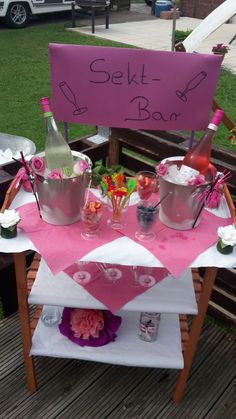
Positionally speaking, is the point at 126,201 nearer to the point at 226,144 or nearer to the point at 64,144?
the point at 64,144

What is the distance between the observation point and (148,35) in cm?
904

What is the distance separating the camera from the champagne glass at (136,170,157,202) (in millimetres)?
1544

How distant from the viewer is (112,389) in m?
1.96

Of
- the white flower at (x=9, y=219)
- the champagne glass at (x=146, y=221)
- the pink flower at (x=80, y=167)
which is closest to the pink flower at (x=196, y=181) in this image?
the champagne glass at (x=146, y=221)

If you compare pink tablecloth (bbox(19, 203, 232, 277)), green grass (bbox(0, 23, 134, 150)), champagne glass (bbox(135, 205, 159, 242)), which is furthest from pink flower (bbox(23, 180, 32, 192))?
green grass (bbox(0, 23, 134, 150))

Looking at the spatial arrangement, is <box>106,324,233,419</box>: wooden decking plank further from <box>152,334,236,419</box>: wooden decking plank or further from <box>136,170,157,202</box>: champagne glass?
<box>136,170,157,202</box>: champagne glass

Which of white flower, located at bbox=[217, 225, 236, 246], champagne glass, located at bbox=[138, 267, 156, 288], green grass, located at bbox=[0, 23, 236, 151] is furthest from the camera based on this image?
green grass, located at bbox=[0, 23, 236, 151]

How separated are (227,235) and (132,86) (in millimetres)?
629

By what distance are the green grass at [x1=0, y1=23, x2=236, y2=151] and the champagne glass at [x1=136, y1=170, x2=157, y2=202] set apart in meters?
2.87

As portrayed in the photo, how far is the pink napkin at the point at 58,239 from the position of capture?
133 cm

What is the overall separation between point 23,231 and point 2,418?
974 millimetres

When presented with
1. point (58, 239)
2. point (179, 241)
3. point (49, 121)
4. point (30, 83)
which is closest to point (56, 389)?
point (58, 239)

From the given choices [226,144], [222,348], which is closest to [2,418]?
[222,348]

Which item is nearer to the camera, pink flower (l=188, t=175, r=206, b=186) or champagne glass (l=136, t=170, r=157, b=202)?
pink flower (l=188, t=175, r=206, b=186)
